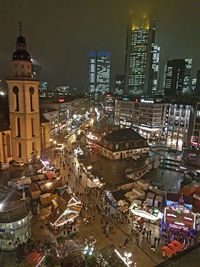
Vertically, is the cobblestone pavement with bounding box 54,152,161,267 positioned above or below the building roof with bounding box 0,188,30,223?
below

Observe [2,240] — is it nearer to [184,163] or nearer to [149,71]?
[184,163]

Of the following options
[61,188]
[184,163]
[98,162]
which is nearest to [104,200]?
[61,188]

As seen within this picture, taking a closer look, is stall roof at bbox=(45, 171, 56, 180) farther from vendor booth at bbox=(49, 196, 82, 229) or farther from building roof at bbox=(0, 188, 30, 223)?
building roof at bbox=(0, 188, 30, 223)

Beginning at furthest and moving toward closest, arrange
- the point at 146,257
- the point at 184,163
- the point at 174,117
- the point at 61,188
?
the point at 174,117
the point at 184,163
the point at 61,188
the point at 146,257

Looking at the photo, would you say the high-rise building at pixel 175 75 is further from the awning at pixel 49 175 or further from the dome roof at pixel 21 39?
the awning at pixel 49 175

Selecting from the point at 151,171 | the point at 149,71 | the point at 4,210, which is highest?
the point at 149,71

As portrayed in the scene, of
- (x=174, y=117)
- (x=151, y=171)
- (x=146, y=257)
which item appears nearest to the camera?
(x=146, y=257)

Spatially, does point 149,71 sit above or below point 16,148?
above

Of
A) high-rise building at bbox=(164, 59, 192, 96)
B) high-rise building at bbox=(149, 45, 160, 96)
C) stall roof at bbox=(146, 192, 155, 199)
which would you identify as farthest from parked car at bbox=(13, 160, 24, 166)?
high-rise building at bbox=(149, 45, 160, 96)
